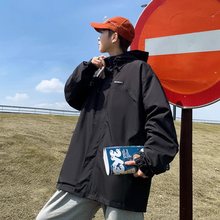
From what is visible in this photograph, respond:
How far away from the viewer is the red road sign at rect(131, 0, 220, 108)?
101 inches

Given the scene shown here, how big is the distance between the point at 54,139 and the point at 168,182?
120 inches

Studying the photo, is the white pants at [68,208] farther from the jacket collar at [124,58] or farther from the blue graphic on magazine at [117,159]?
the jacket collar at [124,58]

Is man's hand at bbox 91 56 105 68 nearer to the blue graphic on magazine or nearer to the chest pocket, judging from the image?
the chest pocket

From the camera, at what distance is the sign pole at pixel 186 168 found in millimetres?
2619

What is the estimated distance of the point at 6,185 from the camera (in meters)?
5.44

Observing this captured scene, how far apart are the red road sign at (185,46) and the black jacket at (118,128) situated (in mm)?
→ 252

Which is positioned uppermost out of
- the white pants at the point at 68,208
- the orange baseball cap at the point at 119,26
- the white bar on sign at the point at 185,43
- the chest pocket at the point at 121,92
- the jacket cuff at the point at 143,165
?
the orange baseball cap at the point at 119,26

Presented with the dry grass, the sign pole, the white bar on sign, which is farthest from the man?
the dry grass

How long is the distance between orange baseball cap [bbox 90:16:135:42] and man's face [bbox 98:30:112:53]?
0.05 m

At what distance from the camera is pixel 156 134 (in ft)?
7.15

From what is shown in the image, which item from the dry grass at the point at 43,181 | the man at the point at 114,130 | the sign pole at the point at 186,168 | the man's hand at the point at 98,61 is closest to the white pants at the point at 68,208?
the man at the point at 114,130

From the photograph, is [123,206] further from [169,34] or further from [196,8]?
[196,8]

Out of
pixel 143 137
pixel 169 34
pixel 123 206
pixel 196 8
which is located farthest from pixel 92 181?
pixel 196 8

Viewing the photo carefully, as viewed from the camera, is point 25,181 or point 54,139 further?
point 54,139
